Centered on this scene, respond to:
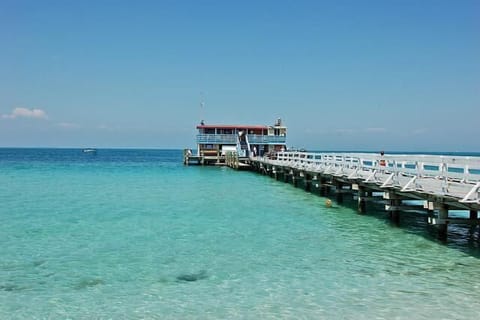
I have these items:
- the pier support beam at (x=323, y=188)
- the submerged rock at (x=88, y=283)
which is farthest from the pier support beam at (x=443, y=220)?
the pier support beam at (x=323, y=188)

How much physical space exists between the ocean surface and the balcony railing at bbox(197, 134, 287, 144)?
36541mm

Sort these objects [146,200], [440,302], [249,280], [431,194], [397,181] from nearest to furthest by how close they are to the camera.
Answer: [440,302], [249,280], [431,194], [397,181], [146,200]

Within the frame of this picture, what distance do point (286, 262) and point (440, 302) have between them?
3.97m

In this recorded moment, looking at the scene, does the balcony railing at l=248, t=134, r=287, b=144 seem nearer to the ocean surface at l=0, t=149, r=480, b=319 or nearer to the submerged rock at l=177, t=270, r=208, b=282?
the ocean surface at l=0, t=149, r=480, b=319

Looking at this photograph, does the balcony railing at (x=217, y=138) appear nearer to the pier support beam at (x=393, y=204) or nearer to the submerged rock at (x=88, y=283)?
the pier support beam at (x=393, y=204)

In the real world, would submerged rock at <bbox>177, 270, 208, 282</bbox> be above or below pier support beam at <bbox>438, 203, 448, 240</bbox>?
below

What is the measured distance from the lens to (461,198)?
38.4 feet

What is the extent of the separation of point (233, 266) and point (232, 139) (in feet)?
155

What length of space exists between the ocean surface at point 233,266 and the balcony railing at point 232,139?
120 feet

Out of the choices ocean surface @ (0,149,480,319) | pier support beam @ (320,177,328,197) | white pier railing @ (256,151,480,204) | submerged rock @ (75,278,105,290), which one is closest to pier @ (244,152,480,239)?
white pier railing @ (256,151,480,204)

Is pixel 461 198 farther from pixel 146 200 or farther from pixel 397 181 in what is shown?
pixel 146 200

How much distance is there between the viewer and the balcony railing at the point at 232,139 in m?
56.8

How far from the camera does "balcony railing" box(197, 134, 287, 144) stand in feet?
186

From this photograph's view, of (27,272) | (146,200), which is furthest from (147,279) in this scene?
(146,200)
